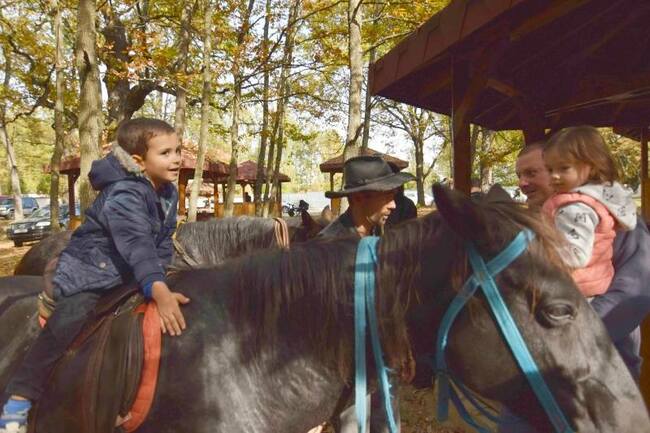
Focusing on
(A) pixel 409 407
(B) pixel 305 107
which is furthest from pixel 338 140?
(A) pixel 409 407

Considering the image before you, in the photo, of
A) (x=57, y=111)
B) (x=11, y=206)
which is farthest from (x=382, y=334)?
(x=11, y=206)

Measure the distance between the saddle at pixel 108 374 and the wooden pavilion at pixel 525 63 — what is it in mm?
2919

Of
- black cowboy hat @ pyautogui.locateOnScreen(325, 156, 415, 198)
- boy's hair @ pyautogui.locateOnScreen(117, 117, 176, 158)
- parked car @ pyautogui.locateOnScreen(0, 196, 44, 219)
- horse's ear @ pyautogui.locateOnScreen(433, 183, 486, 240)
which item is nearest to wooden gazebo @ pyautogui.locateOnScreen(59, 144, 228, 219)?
black cowboy hat @ pyautogui.locateOnScreen(325, 156, 415, 198)

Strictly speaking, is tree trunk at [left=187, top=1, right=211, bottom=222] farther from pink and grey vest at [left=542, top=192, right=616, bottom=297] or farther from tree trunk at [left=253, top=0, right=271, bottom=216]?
pink and grey vest at [left=542, top=192, right=616, bottom=297]

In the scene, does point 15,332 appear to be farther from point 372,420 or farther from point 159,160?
point 372,420

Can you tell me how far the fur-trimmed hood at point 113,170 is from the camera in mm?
1928

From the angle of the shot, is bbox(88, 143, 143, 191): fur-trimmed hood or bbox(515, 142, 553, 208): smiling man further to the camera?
bbox(515, 142, 553, 208): smiling man

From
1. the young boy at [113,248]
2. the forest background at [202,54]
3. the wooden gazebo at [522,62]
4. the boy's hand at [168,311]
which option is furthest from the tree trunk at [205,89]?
the boy's hand at [168,311]

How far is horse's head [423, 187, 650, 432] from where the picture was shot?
1.26 m

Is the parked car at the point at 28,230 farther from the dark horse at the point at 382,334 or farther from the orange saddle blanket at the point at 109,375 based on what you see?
the dark horse at the point at 382,334

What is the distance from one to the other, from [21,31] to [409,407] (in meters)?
17.3

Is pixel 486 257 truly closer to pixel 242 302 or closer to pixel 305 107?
pixel 242 302

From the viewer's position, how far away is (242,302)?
1.62 m

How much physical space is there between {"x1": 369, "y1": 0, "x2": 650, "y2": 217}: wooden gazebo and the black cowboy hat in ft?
4.64
